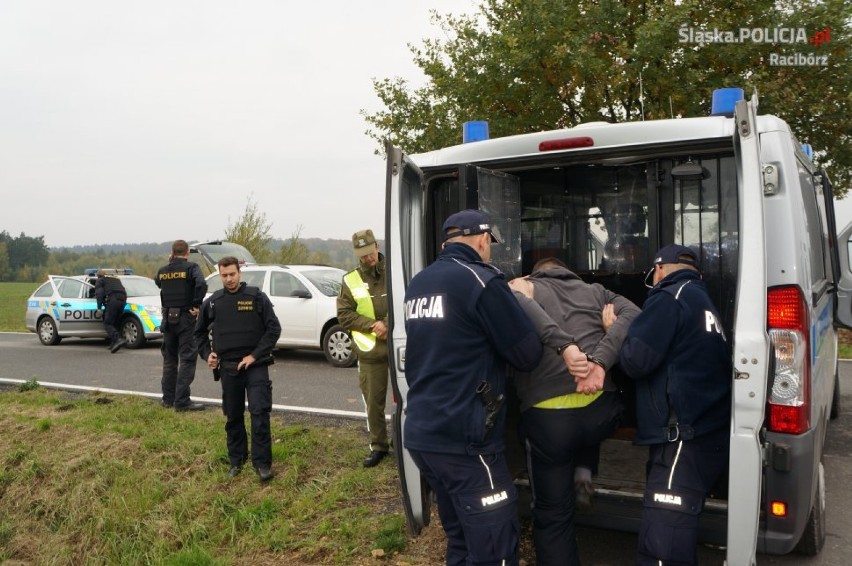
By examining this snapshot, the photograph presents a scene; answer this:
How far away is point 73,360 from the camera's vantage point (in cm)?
1274

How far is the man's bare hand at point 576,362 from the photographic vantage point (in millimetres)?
3092

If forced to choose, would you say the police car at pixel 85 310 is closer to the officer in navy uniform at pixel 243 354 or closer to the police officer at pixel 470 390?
the officer in navy uniform at pixel 243 354

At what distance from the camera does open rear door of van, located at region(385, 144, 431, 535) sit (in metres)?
3.61

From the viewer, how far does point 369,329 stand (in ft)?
18.2

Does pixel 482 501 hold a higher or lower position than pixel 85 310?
lower

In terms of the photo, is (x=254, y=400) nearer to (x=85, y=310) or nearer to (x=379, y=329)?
(x=379, y=329)

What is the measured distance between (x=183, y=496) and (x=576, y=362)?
3710mm

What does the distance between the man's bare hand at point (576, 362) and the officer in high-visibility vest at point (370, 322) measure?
8.50ft

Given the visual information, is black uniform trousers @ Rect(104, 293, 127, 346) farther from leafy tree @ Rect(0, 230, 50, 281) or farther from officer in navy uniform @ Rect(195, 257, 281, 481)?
leafy tree @ Rect(0, 230, 50, 281)

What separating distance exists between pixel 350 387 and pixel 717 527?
253 inches

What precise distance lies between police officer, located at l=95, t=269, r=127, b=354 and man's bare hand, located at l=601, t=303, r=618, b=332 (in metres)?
12.4

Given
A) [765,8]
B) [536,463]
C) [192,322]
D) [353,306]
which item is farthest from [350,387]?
[765,8]

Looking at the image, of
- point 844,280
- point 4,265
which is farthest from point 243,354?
point 4,265

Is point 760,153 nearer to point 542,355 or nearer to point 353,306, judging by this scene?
point 542,355
